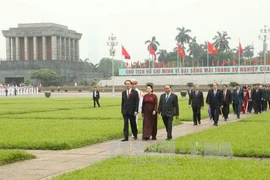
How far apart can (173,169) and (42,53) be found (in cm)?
11985

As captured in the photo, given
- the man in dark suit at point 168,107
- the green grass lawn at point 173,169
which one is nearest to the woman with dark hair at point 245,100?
the man in dark suit at point 168,107

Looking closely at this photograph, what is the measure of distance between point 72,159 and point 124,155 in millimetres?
1137

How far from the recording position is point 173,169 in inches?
322

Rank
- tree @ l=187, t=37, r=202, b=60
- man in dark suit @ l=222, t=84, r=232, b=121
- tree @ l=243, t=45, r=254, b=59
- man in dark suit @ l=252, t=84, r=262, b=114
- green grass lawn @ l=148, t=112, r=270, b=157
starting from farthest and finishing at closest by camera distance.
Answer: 1. tree @ l=243, t=45, r=254, b=59
2. tree @ l=187, t=37, r=202, b=60
3. man in dark suit @ l=252, t=84, r=262, b=114
4. man in dark suit @ l=222, t=84, r=232, b=121
5. green grass lawn @ l=148, t=112, r=270, b=157

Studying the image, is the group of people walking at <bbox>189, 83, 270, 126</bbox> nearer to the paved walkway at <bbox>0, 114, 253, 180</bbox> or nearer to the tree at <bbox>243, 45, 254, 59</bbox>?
the paved walkway at <bbox>0, 114, 253, 180</bbox>

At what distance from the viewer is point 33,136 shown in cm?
1378

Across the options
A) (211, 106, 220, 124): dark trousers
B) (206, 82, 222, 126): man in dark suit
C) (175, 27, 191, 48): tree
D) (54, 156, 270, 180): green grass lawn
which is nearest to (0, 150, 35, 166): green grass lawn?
(54, 156, 270, 180): green grass lawn

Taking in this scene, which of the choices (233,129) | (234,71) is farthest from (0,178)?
(234,71)

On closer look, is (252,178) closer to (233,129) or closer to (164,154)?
(164,154)

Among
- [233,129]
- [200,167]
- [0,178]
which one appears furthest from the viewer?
[233,129]

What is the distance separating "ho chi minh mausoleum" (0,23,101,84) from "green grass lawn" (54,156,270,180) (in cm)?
10466

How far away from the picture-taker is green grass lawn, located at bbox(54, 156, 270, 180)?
760 cm

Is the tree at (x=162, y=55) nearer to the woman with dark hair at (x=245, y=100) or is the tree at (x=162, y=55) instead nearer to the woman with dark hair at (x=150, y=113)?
the woman with dark hair at (x=245, y=100)

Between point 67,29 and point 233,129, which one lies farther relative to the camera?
point 67,29
